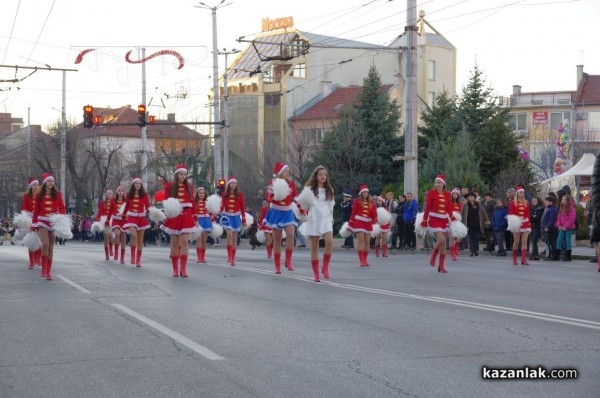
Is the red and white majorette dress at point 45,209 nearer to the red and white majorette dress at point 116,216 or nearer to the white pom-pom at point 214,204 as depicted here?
the red and white majorette dress at point 116,216

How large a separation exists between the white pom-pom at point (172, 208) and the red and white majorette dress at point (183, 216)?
13cm

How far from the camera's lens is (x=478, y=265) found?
22.7 m

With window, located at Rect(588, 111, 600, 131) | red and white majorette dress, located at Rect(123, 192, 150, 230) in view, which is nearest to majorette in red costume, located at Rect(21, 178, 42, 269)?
red and white majorette dress, located at Rect(123, 192, 150, 230)

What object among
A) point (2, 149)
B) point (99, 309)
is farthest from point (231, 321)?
point (2, 149)

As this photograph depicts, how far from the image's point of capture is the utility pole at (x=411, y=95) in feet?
105

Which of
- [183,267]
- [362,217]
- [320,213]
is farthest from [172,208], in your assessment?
[362,217]

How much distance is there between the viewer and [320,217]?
17.1 m

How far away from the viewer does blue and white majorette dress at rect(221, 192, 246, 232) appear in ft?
72.3

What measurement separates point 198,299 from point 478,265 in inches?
424

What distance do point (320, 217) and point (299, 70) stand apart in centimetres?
6832

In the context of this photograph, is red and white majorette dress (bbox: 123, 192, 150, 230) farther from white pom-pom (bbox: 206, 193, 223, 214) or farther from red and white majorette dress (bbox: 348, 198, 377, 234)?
red and white majorette dress (bbox: 348, 198, 377, 234)

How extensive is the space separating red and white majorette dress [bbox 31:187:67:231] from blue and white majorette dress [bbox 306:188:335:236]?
4569 millimetres

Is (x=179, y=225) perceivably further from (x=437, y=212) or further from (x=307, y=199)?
(x=437, y=212)

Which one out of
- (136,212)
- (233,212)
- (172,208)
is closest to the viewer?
(172,208)
